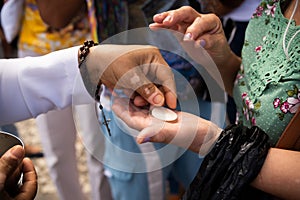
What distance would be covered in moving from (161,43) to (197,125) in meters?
0.26

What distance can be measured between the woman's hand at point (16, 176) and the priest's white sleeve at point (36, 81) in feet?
0.82

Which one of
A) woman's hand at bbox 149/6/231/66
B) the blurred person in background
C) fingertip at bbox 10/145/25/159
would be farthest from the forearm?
the blurred person in background

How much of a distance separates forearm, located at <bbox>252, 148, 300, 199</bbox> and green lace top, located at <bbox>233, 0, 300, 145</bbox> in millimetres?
82

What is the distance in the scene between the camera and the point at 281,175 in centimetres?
74

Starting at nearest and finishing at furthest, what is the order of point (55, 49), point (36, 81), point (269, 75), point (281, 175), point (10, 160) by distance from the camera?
point (10, 160) → point (281, 175) → point (269, 75) → point (36, 81) → point (55, 49)

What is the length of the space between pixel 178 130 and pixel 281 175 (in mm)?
199

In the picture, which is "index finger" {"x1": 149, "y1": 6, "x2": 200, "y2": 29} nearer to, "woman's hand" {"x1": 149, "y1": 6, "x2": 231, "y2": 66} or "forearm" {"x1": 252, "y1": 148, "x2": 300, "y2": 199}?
"woman's hand" {"x1": 149, "y1": 6, "x2": 231, "y2": 66}

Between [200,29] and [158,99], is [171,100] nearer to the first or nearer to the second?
[158,99]

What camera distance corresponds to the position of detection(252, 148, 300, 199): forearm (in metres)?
0.73

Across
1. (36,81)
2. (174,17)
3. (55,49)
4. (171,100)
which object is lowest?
(55,49)

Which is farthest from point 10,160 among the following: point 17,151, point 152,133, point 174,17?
point 174,17

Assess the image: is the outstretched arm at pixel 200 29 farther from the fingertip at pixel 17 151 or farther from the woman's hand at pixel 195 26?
the fingertip at pixel 17 151

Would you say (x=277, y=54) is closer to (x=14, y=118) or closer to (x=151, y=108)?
(x=151, y=108)

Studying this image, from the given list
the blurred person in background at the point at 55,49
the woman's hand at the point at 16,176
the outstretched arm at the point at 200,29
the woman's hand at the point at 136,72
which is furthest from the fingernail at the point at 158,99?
the blurred person in background at the point at 55,49
